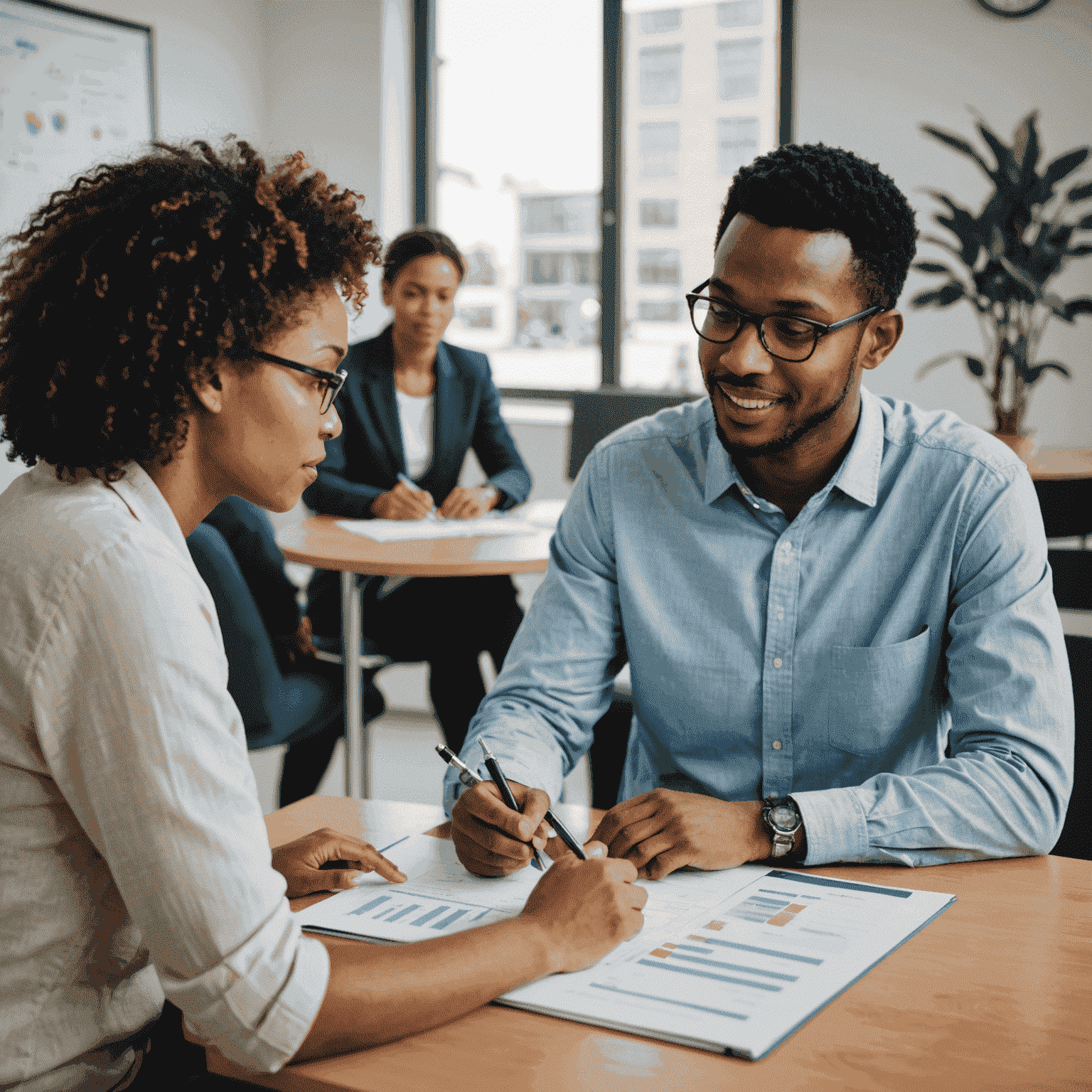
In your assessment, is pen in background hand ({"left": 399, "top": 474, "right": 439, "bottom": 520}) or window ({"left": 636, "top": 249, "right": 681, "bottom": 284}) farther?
window ({"left": 636, "top": 249, "right": 681, "bottom": 284})

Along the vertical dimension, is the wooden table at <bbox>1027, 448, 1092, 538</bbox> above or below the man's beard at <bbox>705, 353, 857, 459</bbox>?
below

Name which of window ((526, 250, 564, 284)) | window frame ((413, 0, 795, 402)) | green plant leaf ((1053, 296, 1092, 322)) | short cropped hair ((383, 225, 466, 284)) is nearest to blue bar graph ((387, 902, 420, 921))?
short cropped hair ((383, 225, 466, 284))

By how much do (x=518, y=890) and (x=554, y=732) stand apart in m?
0.40

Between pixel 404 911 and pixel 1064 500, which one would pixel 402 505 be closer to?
pixel 1064 500

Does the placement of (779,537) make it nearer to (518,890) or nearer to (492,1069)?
(518,890)

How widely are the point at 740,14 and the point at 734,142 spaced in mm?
478

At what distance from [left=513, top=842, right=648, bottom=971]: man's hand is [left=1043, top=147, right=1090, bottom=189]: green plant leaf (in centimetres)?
316

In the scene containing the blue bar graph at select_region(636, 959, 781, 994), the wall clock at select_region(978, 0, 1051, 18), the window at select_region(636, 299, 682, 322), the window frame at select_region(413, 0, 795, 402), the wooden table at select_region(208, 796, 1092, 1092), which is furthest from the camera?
the window at select_region(636, 299, 682, 322)

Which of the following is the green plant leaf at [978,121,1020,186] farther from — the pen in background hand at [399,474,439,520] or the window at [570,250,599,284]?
the pen in background hand at [399,474,439,520]

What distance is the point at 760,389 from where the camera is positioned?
1.34 m

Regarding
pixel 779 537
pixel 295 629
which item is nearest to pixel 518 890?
pixel 779 537

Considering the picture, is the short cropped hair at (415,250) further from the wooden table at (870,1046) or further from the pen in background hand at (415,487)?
the wooden table at (870,1046)

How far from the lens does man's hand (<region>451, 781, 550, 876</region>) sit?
3.43ft

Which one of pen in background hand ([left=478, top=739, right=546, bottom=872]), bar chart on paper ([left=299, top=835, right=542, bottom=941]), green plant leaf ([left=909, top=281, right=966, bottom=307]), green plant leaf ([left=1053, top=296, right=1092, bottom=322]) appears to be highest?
green plant leaf ([left=909, top=281, right=966, bottom=307])
